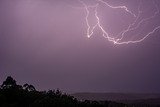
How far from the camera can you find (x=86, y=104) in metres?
42.6

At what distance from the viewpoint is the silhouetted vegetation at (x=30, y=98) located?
3791 cm

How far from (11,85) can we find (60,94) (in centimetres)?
496

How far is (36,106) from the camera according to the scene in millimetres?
37281

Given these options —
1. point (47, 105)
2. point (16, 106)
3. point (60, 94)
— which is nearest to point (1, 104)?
point (16, 106)

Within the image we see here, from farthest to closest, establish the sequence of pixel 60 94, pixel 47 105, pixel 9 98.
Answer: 1. pixel 60 94
2. pixel 9 98
3. pixel 47 105

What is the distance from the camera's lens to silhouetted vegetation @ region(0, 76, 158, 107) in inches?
1492

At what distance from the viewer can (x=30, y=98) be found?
4122 cm

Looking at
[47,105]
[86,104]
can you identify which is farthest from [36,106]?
[86,104]

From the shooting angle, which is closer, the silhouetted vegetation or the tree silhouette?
the silhouetted vegetation

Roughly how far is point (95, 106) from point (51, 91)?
5.23m

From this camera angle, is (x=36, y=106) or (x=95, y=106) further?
(x=95, y=106)

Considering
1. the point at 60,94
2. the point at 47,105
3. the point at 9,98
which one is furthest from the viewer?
the point at 60,94

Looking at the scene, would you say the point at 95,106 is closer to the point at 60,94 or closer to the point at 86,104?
the point at 86,104

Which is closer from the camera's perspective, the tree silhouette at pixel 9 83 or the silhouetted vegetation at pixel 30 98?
the silhouetted vegetation at pixel 30 98
